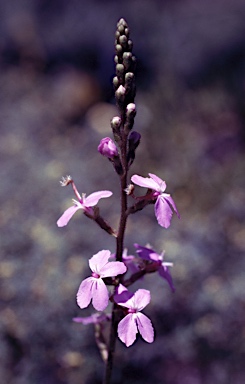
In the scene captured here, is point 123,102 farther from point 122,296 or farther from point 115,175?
point 115,175

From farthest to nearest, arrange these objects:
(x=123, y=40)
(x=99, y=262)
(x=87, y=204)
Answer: (x=87, y=204) < (x=99, y=262) < (x=123, y=40)

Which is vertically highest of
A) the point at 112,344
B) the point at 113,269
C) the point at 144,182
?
the point at 144,182

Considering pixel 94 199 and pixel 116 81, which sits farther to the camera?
pixel 94 199

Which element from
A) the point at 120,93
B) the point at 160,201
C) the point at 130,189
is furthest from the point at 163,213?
the point at 120,93

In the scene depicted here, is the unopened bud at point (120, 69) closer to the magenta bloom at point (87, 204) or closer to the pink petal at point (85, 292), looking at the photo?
the magenta bloom at point (87, 204)

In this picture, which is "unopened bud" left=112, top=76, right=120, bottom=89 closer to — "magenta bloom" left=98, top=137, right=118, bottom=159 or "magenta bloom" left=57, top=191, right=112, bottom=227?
"magenta bloom" left=98, top=137, right=118, bottom=159

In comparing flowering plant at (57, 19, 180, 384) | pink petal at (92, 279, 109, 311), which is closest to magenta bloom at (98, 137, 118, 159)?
flowering plant at (57, 19, 180, 384)

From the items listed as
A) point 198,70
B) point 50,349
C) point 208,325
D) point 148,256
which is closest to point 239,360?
point 208,325
